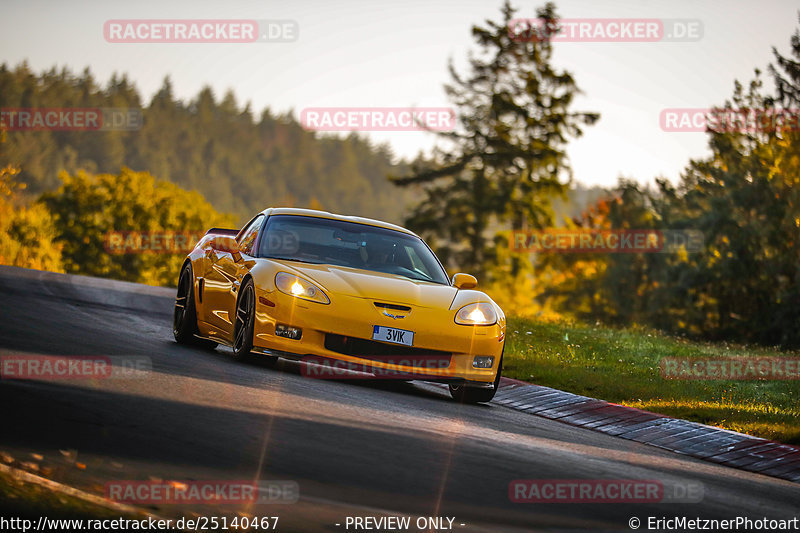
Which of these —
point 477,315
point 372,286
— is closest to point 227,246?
point 372,286

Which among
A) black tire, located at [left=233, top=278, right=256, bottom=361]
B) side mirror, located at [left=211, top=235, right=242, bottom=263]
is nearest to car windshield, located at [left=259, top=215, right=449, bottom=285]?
side mirror, located at [left=211, top=235, right=242, bottom=263]

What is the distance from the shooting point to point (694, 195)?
46.4 metres

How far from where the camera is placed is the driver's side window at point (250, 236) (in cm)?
1071

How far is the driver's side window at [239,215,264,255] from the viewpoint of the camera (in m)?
10.7

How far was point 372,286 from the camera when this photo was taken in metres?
9.59

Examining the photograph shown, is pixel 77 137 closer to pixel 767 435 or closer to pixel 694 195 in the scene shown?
pixel 694 195

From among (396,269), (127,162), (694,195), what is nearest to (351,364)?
(396,269)

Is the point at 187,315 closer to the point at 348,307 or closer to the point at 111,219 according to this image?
the point at 348,307

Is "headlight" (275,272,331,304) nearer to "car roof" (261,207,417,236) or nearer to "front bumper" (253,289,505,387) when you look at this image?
"front bumper" (253,289,505,387)

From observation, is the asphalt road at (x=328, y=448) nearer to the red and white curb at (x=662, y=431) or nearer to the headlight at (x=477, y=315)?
the red and white curb at (x=662, y=431)

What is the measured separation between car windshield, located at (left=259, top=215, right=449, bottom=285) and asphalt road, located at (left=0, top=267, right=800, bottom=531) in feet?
4.23

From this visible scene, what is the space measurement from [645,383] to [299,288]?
14.6ft

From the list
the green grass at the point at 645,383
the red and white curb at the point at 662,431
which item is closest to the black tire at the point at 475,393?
the red and white curb at the point at 662,431

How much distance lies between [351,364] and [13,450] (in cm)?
452
